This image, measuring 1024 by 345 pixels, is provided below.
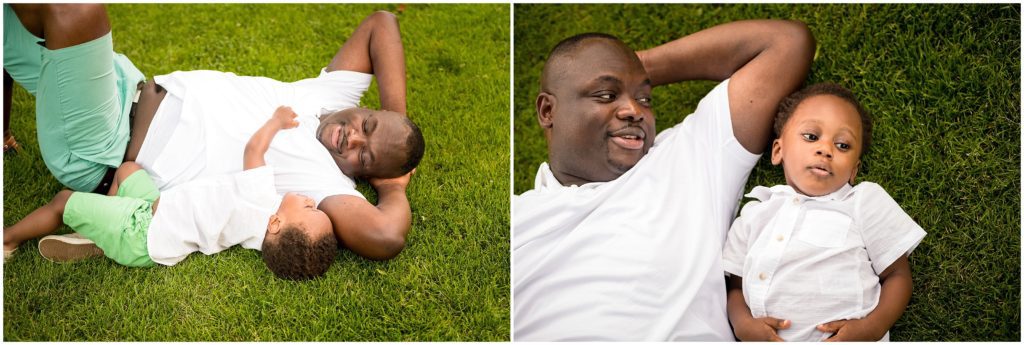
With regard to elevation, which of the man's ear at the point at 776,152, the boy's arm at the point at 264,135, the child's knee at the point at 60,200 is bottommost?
the child's knee at the point at 60,200

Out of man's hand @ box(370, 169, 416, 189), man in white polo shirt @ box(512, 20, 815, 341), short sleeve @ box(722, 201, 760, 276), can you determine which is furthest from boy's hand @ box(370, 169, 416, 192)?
short sleeve @ box(722, 201, 760, 276)

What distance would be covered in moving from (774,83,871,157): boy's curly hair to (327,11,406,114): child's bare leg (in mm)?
1492

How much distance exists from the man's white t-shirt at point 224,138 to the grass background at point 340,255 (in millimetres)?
277

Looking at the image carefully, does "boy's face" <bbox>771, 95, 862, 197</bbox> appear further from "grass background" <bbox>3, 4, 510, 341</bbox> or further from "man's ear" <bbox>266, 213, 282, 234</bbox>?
"man's ear" <bbox>266, 213, 282, 234</bbox>

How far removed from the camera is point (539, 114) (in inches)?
120

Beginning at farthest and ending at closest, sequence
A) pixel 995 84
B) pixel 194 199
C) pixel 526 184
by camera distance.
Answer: pixel 526 184, pixel 995 84, pixel 194 199

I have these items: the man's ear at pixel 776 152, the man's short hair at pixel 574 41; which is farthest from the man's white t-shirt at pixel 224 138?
the man's ear at pixel 776 152

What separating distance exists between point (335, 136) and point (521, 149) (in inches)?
31.8

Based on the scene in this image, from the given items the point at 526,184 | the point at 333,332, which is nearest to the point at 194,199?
the point at 333,332

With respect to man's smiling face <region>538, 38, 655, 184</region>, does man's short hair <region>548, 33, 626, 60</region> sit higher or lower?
higher

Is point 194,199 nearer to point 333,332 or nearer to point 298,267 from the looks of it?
point 298,267

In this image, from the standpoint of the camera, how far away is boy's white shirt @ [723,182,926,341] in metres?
2.61

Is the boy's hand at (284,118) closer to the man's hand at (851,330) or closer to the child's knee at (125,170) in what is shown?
the child's knee at (125,170)

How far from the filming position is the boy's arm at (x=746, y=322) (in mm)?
2650
